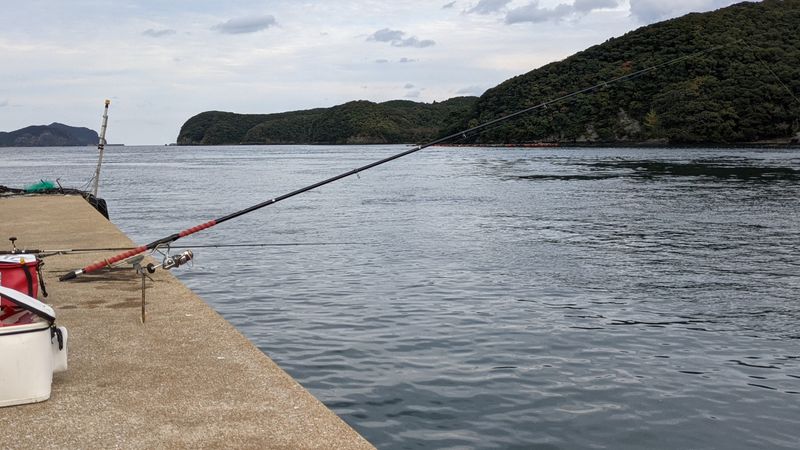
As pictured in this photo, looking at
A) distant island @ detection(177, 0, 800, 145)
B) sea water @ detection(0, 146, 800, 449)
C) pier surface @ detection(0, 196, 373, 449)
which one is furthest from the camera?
distant island @ detection(177, 0, 800, 145)

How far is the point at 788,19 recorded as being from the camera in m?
104

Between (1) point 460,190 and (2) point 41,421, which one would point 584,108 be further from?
(2) point 41,421

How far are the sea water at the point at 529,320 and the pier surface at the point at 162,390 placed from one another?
122cm

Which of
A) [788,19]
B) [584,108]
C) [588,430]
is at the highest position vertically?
[788,19]

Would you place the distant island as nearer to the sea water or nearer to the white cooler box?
the sea water

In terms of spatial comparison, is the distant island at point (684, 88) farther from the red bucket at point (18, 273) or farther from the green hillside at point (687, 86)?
the red bucket at point (18, 273)

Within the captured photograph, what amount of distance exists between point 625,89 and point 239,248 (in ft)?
367

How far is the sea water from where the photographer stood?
22.9 ft

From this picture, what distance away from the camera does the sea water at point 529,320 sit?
6.99 m

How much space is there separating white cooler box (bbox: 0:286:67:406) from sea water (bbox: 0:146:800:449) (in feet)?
8.63

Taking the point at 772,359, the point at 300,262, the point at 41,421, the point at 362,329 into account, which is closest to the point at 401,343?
the point at 362,329

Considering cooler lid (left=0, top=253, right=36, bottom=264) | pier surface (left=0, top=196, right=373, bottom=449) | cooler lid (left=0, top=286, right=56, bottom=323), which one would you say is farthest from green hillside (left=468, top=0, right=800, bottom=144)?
cooler lid (left=0, top=286, right=56, bottom=323)

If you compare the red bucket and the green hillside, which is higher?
the green hillside

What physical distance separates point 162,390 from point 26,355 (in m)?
0.98
